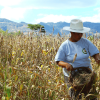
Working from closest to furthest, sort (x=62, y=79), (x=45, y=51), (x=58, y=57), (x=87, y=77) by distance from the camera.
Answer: (x=87, y=77)
(x=58, y=57)
(x=62, y=79)
(x=45, y=51)

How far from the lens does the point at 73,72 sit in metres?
1.92

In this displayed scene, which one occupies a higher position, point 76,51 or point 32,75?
point 76,51

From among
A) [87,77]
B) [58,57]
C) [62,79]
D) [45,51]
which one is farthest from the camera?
[45,51]

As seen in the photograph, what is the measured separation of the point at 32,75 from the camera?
1.99 m

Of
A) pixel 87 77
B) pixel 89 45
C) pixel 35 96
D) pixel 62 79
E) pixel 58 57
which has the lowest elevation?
pixel 35 96

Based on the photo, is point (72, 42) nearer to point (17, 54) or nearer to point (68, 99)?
point (68, 99)

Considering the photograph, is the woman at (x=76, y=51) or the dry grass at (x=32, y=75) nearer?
the dry grass at (x=32, y=75)

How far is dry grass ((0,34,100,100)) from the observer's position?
1791mm

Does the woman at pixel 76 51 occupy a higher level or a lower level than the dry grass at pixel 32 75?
higher

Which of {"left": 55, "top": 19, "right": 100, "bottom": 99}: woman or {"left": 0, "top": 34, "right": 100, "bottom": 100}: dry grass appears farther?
{"left": 55, "top": 19, "right": 100, "bottom": 99}: woman

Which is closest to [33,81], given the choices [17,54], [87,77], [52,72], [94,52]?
[52,72]

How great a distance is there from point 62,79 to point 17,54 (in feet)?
4.20

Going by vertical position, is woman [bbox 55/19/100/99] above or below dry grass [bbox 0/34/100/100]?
above

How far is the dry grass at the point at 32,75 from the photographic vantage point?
5.88ft
